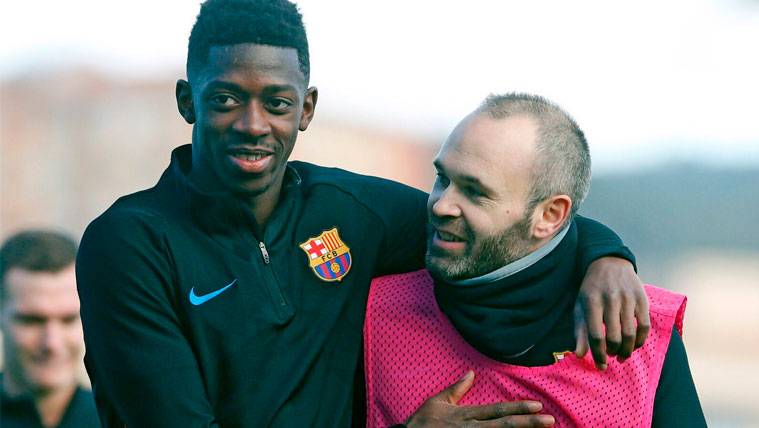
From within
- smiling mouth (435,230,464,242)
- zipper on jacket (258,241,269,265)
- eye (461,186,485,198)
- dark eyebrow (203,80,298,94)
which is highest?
dark eyebrow (203,80,298,94)

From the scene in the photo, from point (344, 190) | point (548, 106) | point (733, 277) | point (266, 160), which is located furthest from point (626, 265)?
point (733, 277)

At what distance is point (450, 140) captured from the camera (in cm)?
231

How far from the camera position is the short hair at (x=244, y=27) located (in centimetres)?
220

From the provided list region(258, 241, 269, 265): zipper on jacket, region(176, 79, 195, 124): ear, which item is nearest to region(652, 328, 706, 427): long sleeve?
region(258, 241, 269, 265): zipper on jacket

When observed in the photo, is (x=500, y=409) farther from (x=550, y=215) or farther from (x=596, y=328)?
(x=550, y=215)

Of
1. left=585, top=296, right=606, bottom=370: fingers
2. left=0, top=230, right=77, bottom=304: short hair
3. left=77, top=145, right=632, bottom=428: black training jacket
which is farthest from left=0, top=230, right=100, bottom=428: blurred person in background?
left=585, top=296, right=606, bottom=370: fingers

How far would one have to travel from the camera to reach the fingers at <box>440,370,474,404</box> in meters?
2.25

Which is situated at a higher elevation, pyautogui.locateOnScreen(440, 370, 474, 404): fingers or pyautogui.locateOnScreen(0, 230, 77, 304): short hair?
pyautogui.locateOnScreen(440, 370, 474, 404): fingers

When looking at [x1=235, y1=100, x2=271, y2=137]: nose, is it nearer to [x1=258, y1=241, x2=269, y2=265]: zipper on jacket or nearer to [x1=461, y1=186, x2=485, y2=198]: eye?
[x1=258, y1=241, x2=269, y2=265]: zipper on jacket

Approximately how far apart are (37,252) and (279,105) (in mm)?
2736

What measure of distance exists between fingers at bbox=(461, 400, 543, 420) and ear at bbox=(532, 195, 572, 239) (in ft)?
1.11

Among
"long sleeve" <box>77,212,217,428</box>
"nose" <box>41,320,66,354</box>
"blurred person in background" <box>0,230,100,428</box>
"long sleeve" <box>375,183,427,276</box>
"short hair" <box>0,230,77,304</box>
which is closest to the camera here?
"long sleeve" <box>77,212,217,428</box>

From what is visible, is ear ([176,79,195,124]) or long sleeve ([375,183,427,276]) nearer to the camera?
ear ([176,79,195,124])

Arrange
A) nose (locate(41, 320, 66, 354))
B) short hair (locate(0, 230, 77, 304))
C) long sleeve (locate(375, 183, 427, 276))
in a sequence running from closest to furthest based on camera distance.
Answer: long sleeve (locate(375, 183, 427, 276)), nose (locate(41, 320, 66, 354)), short hair (locate(0, 230, 77, 304))
